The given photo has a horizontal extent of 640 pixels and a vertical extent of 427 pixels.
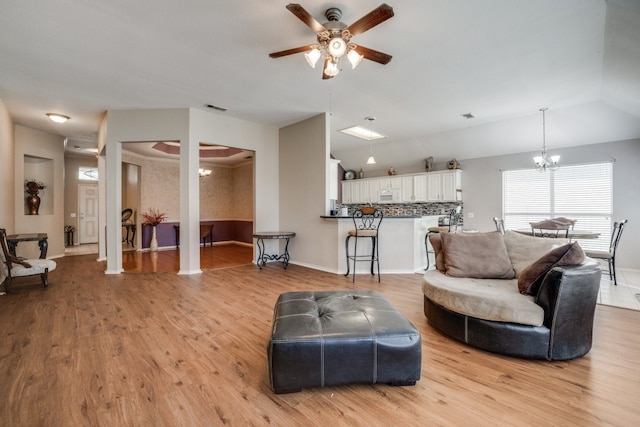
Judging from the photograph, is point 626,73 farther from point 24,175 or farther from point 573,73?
point 24,175

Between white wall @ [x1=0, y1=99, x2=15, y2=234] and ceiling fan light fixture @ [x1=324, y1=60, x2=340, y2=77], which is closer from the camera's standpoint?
ceiling fan light fixture @ [x1=324, y1=60, x2=340, y2=77]

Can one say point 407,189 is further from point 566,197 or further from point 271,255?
point 271,255

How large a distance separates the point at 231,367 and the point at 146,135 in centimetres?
455

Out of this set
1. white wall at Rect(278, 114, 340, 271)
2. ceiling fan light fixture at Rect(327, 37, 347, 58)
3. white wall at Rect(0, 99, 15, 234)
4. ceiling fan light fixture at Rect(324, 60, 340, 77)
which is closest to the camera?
ceiling fan light fixture at Rect(327, 37, 347, 58)

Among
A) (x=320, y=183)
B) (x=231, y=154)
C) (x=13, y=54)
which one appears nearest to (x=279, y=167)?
(x=320, y=183)

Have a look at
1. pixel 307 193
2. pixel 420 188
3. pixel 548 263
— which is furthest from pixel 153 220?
pixel 548 263

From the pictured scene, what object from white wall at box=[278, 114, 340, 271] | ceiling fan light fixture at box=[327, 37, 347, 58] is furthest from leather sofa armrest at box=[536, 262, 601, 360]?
white wall at box=[278, 114, 340, 271]

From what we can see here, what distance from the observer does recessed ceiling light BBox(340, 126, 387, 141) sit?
6418 millimetres

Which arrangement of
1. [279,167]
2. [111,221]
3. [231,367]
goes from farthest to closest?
[279,167]
[111,221]
[231,367]

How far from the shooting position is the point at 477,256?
2.87 m

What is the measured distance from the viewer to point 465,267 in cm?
282

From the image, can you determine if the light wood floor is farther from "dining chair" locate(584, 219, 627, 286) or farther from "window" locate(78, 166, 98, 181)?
"window" locate(78, 166, 98, 181)

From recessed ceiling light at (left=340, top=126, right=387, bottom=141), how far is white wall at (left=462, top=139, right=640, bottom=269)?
234 cm

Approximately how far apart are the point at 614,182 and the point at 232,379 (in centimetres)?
719
